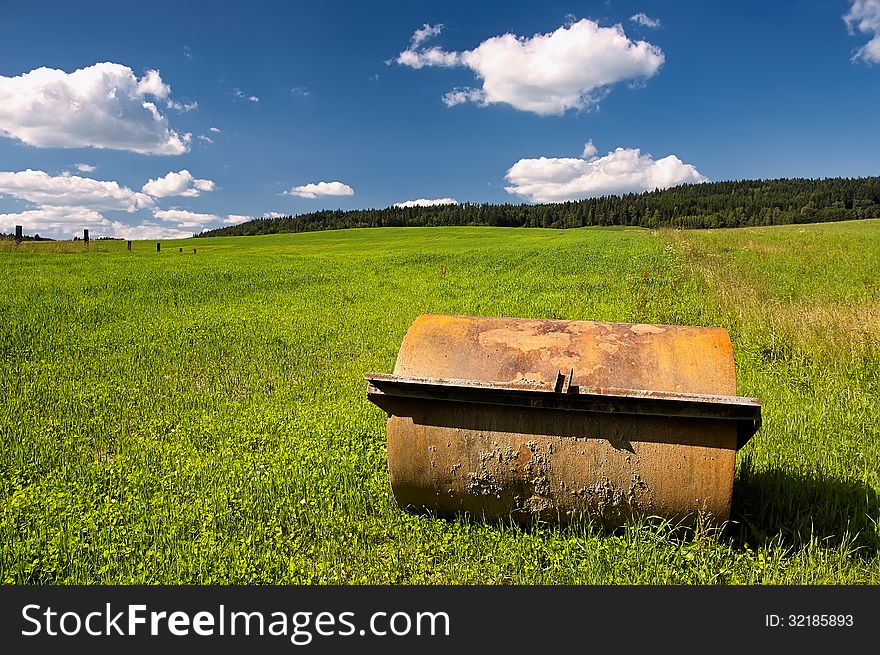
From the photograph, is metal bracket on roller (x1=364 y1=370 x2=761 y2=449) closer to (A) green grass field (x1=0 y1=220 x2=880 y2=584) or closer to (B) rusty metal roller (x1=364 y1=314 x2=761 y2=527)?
(B) rusty metal roller (x1=364 y1=314 x2=761 y2=527)

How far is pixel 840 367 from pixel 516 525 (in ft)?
20.8

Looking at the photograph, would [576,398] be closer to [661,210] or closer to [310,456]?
[310,456]

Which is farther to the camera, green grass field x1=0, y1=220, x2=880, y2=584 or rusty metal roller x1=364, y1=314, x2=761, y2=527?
green grass field x1=0, y1=220, x2=880, y2=584

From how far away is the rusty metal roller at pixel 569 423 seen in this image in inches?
153

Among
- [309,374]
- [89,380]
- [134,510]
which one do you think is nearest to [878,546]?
[134,510]

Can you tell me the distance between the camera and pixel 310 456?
19.4ft

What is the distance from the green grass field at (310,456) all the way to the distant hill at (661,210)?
109161 millimetres

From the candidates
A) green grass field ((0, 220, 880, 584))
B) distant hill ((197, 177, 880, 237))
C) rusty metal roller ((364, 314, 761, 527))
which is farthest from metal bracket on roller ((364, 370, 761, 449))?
distant hill ((197, 177, 880, 237))

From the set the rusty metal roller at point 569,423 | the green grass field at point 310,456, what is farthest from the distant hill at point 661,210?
the rusty metal roller at point 569,423

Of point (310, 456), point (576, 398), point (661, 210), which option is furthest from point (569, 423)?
point (661, 210)

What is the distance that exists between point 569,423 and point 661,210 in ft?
451

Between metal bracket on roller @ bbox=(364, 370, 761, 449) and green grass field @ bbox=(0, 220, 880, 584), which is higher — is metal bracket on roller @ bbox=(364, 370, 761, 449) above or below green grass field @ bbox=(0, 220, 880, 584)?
above

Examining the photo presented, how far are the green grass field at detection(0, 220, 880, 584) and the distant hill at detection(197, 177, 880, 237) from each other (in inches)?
4298

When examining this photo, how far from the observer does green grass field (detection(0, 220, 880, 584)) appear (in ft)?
13.5
